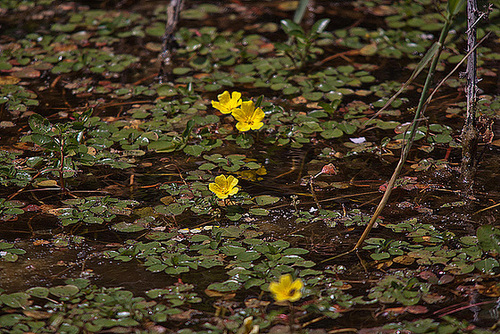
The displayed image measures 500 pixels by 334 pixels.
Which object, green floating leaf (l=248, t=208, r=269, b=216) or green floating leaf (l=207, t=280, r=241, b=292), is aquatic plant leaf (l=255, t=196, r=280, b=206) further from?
green floating leaf (l=207, t=280, r=241, b=292)

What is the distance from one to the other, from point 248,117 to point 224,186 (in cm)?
46

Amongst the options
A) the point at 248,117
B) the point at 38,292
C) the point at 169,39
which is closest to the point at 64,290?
the point at 38,292

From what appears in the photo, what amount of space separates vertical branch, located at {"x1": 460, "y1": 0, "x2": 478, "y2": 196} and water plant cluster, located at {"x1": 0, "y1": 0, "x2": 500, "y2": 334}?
0.05 meters

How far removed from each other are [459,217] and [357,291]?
0.58 metres

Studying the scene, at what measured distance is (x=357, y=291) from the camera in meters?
1.74

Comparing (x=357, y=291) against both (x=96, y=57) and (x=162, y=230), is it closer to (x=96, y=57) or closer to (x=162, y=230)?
(x=162, y=230)

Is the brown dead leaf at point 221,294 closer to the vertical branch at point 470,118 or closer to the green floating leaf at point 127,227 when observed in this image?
the green floating leaf at point 127,227

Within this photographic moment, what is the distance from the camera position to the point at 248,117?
2.45 metres

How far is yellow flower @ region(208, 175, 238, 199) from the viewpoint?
2100mm

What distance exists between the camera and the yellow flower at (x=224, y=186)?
2.10m

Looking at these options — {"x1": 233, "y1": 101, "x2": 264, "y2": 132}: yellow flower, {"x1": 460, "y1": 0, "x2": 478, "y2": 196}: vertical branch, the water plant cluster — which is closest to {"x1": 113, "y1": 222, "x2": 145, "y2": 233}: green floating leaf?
the water plant cluster

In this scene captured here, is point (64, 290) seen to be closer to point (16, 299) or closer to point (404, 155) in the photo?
point (16, 299)

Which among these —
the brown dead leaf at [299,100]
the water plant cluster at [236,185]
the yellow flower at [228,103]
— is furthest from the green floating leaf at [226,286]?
the brown dead leaf at [299,100]

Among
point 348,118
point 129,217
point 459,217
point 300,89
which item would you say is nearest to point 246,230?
point 129,217
